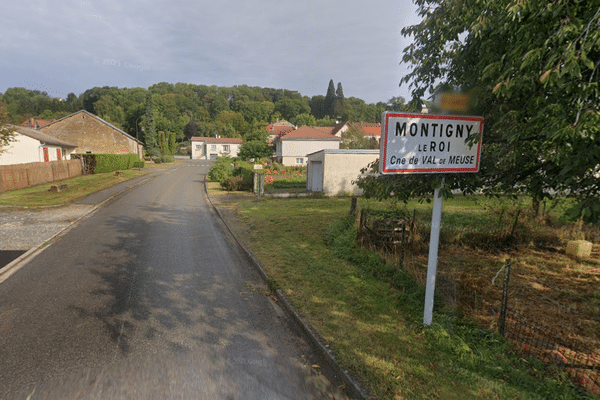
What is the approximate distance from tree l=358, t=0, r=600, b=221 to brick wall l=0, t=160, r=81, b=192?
868 inches

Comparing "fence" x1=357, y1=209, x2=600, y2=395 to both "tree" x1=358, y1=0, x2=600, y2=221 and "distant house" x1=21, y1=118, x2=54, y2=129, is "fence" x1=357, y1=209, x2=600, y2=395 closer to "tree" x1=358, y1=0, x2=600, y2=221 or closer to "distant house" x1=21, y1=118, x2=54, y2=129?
"tree" x1=358, y1=0, x2=600, y2=221

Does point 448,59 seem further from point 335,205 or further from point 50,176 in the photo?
point 50,176

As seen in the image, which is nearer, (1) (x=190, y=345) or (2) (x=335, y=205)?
(1) (x=190, y=345)

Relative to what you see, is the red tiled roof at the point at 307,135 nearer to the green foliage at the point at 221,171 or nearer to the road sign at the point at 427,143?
the green foliage at the point at 221,171

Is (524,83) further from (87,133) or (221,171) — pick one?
(87,133)

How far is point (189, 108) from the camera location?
117750 mm

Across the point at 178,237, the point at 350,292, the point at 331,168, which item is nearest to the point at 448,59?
the point at 350,292

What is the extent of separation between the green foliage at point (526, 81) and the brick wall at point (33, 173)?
22.5 meters

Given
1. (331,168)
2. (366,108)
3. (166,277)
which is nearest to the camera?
(166,277)

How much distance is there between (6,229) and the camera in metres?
11.0

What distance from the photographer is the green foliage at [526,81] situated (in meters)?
2.91

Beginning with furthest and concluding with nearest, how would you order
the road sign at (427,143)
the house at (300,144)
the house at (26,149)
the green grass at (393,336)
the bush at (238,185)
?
the house at (300,144)
the house at (26,149)
the bush at (238,185)
the road sign at (427,143)
the green grass at (393,336)

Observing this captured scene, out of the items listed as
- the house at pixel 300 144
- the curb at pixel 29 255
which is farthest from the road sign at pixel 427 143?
the house at pixel 300 144

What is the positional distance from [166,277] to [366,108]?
92.8 meters
